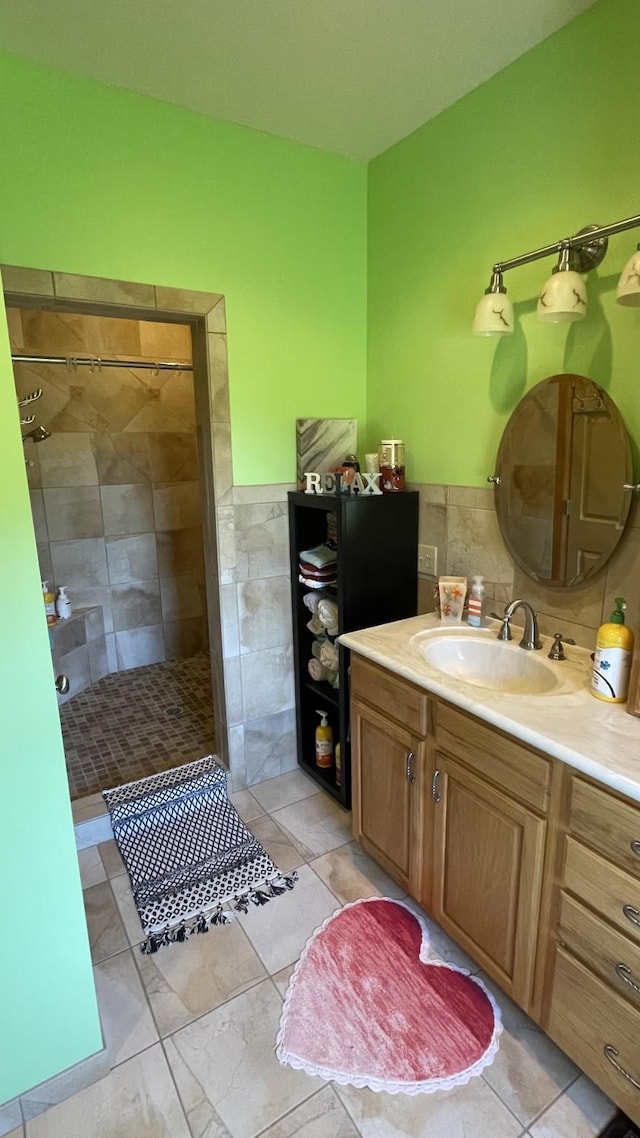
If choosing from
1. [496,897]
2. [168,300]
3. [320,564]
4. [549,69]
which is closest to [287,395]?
[168,300]

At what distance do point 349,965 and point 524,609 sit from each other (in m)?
1.17

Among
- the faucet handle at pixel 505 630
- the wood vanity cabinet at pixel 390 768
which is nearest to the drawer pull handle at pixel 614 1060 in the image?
the wood vanity cabinet at pixel 390 768

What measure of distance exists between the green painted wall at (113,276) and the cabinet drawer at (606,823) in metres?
1.08

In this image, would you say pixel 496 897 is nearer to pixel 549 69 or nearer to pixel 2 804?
pixel 2 804

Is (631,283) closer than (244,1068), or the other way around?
(631,283)

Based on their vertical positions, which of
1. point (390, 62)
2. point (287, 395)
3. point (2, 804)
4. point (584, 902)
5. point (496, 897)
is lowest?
point (496, 897)

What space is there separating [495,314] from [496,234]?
0.35 metres

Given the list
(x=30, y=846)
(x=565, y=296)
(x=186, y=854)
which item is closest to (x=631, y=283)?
(x=565, y=296)

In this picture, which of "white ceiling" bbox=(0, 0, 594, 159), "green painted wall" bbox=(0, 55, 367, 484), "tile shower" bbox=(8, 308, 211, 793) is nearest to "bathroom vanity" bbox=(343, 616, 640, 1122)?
"green painted wall" bbox=(0, 55, 367, 484)

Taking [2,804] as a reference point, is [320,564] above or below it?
above

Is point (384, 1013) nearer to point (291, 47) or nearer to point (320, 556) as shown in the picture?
point (320, 556)

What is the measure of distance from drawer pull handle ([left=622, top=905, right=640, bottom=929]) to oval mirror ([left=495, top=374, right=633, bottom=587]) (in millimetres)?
829

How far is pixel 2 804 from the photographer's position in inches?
42.7

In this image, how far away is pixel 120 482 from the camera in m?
3.45
